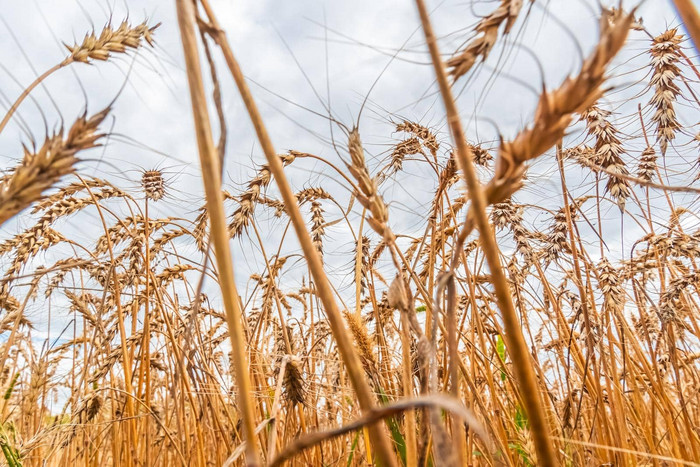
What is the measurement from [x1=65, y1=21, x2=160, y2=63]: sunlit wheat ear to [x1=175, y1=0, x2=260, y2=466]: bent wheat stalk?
167cm

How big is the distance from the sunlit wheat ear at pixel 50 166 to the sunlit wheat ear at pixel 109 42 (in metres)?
1.37

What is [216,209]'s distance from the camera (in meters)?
0.54

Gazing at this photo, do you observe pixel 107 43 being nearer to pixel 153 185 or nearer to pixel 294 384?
pixel 153 185

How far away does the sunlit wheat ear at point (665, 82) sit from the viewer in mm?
2303

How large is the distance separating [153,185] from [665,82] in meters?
2.88

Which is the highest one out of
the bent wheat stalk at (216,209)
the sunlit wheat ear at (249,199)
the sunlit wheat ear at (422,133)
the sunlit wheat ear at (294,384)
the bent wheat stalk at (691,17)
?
the sunlit wheat ear at (422,133)

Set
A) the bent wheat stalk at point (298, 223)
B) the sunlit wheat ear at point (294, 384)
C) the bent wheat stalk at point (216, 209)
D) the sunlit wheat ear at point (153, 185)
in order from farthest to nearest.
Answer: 1. the sunlit wheat ear at point (153, 185)
2. the sunlit wheat ear at point (294, 384)
3. the bent wheat stalk at point (298, 223)
4. the bent wheat stalk at point (216, 209)

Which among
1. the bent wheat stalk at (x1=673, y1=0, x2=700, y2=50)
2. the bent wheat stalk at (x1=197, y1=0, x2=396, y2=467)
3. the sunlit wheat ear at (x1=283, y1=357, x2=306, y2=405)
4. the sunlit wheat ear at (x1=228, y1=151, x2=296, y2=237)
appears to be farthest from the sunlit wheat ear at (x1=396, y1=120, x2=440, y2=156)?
the bent wheat stalk at (x1=197, y1=0, x2=396, y2=467)

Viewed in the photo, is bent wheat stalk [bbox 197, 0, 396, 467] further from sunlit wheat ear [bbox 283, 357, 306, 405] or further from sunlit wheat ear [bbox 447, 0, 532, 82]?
sunlit wheat ear [bbox 283, 357, 306, 405]

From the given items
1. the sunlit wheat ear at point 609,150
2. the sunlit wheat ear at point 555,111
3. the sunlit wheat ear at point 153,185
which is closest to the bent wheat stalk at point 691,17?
the sunlit wheat ear at point 555,111

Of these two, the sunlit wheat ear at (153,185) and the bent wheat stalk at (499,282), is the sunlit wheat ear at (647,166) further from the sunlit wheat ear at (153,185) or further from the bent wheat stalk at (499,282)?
the sunlit wheat ear at (153,185)

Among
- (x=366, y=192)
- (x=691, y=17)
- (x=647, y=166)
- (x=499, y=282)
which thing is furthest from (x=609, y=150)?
(x=499, y=282)

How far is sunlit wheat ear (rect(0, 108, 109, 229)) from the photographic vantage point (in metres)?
0.77

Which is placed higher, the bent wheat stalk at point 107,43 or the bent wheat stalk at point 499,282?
the bent wheat stalk at point 107,43
